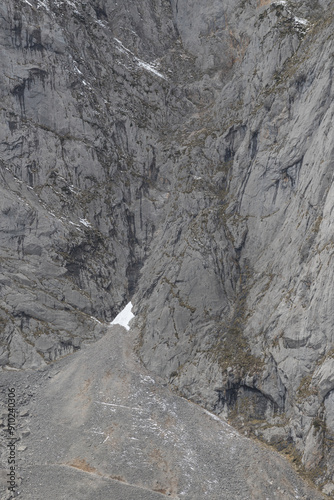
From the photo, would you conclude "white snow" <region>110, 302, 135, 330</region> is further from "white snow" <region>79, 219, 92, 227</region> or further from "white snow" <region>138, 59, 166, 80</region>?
"white snow" <region>138, 59, 166, 80</region>

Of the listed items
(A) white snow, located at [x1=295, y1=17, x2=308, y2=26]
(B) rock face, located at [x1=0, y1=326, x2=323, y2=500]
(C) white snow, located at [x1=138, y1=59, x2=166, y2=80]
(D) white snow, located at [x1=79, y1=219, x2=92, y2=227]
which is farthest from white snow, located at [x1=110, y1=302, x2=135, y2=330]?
(C) white snow, located at [x1=138, y1=59, x2=166, y2=80]

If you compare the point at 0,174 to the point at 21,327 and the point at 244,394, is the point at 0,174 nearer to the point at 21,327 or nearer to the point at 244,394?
the point at 21,327

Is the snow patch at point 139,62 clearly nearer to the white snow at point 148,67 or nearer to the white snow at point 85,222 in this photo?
the white snow at point 148,67

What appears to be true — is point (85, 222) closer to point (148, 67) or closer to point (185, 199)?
point (185, 199)

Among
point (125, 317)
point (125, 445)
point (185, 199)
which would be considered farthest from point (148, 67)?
point (125, 445)

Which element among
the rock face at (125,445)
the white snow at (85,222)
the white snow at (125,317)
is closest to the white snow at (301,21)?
the white snow at (85,222)

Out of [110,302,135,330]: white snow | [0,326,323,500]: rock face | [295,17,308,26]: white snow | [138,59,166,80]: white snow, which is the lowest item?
[0,326,323,500]: rock face
